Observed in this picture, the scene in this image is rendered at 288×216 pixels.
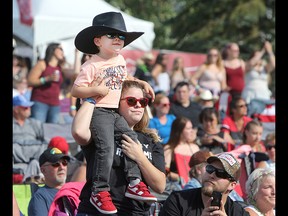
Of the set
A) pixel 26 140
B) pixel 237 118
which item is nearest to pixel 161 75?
pixel 237 118

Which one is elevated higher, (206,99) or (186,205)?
(206,99)

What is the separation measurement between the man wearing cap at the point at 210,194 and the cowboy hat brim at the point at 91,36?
1.34 m

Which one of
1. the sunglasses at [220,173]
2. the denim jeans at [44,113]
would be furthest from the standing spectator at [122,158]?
the denim jeans at [44,113]

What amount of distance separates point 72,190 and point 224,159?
3.76ft

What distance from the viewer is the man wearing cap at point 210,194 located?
6414 mm

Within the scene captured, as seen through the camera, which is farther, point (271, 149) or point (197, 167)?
point (271, 149)

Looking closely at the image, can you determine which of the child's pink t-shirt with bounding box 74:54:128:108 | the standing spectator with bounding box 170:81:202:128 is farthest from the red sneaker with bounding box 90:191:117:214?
the standing spectator with bounding box 170:81:202:128

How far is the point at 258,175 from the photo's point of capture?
7945 mm

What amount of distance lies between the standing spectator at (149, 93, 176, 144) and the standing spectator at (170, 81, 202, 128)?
2.76 ft

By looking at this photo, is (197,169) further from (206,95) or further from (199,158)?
(206,95)

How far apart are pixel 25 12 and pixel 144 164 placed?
43.4ft

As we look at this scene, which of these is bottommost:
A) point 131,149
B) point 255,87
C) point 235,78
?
point 131,149

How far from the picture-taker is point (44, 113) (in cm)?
1317
